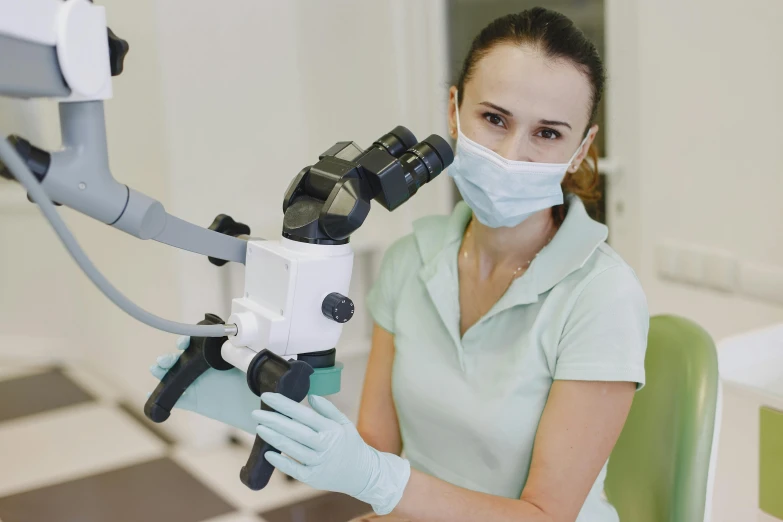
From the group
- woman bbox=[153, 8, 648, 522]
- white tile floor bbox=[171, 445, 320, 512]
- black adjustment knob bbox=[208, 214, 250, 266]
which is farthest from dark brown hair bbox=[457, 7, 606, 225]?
white tile floor bbox=[171, 445, 320, 512]

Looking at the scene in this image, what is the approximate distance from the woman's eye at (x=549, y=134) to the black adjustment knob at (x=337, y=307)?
1.80 feet

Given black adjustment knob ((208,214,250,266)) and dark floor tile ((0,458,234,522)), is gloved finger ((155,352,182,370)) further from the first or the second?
dark floor tile ((0,458,234,522))

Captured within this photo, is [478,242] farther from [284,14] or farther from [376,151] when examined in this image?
[284,14]

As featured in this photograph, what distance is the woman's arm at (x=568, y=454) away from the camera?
1.14 metres

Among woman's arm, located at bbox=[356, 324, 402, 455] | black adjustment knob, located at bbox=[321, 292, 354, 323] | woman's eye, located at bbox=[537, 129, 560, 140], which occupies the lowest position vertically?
woman's arm, located at bbox=[356, 324, 402, 455]

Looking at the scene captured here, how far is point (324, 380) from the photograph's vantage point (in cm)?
88

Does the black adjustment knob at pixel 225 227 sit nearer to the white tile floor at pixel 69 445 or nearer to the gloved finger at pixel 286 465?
the gloved finger at pixel 286 465

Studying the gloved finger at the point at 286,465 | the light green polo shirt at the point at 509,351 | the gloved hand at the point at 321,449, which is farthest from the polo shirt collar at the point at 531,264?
the gloved finger at the point at 286,465

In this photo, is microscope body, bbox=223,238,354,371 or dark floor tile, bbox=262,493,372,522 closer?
microscope body, bbox=223,238,354,371

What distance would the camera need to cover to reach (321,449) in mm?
896

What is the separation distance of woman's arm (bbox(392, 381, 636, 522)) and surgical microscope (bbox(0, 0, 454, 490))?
374mm

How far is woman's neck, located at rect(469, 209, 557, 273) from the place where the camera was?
1357 millimetres

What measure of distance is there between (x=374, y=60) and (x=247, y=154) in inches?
19.8

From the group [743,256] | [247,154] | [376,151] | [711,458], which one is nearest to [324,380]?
[376,151]
